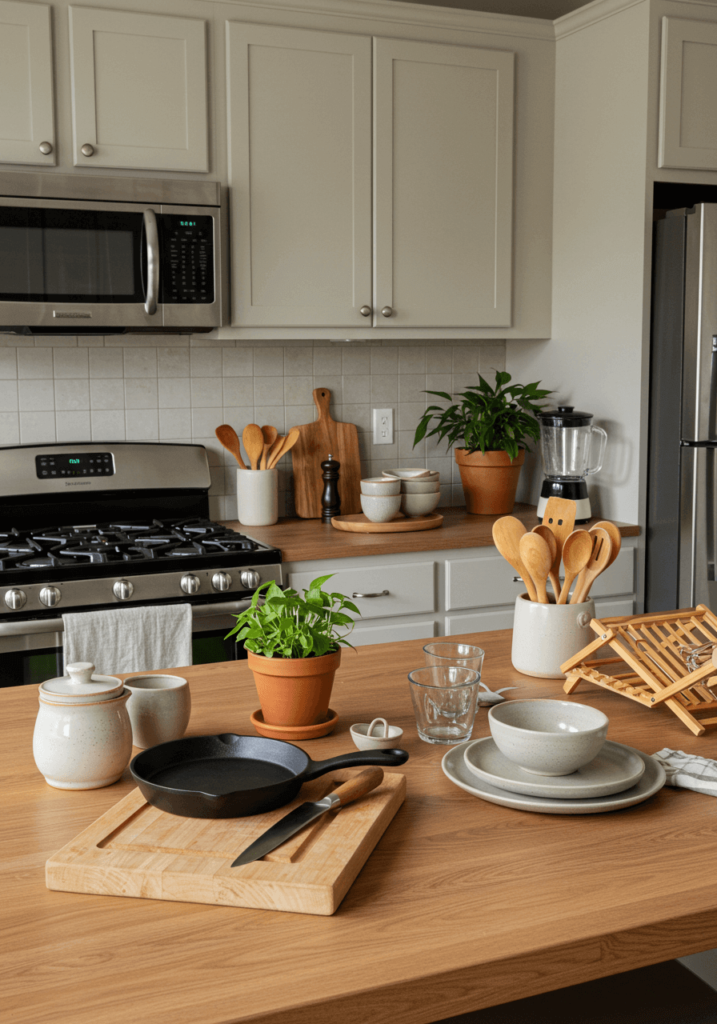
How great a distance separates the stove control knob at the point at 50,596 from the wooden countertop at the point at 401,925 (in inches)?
52.8

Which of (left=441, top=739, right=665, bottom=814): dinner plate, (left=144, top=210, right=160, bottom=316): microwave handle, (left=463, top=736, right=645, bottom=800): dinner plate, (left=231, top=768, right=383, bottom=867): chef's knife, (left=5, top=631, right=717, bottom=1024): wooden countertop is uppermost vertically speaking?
(left=144, top=210, right=160, bottom=316): microwave handle

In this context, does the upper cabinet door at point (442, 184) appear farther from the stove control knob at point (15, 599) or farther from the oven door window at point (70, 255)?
the stove control knob at point (15, 599)

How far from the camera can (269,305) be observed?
3.00 m

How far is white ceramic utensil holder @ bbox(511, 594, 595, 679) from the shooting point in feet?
4.92

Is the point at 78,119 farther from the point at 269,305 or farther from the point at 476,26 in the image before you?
the point at 476,26

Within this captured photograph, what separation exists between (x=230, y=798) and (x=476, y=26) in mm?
2943

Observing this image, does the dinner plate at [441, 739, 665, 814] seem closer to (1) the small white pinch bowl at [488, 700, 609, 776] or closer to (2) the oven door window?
(1) the small white pinch bowl at [488, 700, 609, 776]

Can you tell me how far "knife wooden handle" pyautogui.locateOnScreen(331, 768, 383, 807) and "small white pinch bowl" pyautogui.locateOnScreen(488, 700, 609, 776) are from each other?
0.46ft

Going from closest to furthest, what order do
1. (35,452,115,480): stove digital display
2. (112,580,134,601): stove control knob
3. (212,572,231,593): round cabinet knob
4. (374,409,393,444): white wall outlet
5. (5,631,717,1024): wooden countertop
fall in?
(5,631,717,1024): wooden countertop, (112,580,134,601): stove control knob, (212,572,231,593): round cabinet knob, (35,452,115,480): stove digital display, (374,409,393,444): white wall outlet

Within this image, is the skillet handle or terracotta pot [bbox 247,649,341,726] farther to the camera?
terracotta pot [bbox 247,649,341,726]

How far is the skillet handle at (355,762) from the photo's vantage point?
105 cm

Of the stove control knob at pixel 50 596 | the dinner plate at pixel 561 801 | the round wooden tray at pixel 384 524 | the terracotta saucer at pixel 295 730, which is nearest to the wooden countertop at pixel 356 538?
the round wooden tray at pixel 384 524

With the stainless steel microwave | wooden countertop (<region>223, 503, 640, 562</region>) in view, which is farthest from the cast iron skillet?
the stainless steel microwave

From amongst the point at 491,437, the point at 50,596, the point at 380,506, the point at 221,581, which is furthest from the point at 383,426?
the point at 50,596
